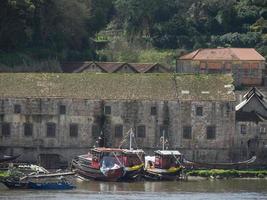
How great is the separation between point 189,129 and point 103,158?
10.4m

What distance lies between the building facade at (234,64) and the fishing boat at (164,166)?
46301 millimetres

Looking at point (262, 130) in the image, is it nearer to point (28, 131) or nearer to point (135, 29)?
point (28, 131)

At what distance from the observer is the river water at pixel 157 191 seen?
114 meters

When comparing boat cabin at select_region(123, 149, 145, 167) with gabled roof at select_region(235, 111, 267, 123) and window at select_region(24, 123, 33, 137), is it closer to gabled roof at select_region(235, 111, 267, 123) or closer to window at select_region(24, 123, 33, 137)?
window at select_region(24, 123, 33, 137)

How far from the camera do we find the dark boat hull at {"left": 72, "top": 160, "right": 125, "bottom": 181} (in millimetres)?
125312

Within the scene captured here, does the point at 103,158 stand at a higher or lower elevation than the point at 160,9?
lower

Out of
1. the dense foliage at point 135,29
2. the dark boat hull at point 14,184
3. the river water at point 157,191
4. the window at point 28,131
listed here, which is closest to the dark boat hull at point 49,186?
the dark boat hull at point 14,184

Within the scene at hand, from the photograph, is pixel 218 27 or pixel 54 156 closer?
pixel 54 156

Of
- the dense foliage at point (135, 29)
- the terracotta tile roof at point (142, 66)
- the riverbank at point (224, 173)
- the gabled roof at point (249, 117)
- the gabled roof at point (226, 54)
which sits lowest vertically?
the riverbank at point (224, 173)

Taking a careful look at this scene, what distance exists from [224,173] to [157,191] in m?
12.4

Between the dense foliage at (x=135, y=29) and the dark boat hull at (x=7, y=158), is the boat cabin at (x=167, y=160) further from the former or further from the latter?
the dense foliage at (x=135, y=29)

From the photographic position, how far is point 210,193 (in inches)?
4636

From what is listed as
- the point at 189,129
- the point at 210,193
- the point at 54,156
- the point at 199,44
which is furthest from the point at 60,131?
the point at 199,44

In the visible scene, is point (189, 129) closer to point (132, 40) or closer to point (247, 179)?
point (247, 179)
